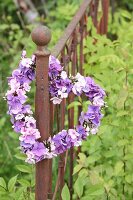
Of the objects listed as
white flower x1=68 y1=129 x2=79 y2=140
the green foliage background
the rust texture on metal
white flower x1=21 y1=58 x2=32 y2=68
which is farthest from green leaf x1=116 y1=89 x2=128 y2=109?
white flower x1=21 y1=58 x2=32 y2=68

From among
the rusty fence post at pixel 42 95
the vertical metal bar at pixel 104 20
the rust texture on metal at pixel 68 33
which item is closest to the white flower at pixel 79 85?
the rusty fence post at pixel 42 95

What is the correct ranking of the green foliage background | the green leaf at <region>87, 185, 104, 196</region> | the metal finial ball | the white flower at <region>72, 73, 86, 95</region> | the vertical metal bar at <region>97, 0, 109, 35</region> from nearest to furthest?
1. the metal finial ball
2. the white flower at <region>72, 73, 86, 95</region>
3. the green leaf at <region>87, 185, 104, 196</region>
4. the green foliage background
5. the vertical metal bar at <region>97, 0, 109, 35</region>

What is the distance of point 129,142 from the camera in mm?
2230

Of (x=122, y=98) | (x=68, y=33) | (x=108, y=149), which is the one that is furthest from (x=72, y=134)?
(x=108, y=149)

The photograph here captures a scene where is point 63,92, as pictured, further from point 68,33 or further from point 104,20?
point 104,20

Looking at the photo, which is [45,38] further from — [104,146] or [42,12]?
[42,12]

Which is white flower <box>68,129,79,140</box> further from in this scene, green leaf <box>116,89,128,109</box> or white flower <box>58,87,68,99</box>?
green leaf <box>116,89,128,109</box>

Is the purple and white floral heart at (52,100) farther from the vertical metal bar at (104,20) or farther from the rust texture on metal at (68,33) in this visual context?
the vertical metal bar at (104,20)

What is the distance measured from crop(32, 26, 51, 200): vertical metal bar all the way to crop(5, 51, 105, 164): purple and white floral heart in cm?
4

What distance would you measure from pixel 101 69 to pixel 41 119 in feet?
4.17

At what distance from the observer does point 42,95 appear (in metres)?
1.61

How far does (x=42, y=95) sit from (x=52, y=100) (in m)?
0.08

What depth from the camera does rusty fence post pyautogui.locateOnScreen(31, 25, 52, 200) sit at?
1546 millimetres

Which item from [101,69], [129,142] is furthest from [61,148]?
[101,69]
